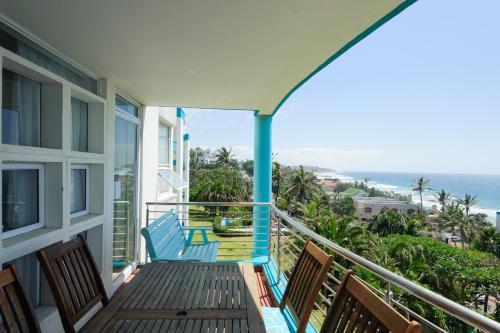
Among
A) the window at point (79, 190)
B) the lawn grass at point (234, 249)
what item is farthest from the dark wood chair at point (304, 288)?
the window at point (79, 190)

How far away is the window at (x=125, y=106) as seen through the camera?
12.8 feet

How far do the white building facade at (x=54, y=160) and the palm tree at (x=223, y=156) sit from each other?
4627 cm

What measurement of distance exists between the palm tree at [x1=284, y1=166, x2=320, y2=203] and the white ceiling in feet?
122

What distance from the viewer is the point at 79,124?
3082 millimetres

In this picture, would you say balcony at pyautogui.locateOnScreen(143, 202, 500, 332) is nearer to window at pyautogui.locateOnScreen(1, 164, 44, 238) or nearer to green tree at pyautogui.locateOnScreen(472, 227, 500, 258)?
window at pyautogui.locateOnScreen(1, 164, 44, 238)

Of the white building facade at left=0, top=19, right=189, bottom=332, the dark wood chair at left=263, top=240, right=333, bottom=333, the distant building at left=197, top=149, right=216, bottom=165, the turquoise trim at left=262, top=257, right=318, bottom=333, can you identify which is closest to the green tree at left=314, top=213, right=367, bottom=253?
the turquoise trim at left=262, top=257, right=318, bottom=333

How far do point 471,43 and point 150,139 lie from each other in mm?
90229

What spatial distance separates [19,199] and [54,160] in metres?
0.35

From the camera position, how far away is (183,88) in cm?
376

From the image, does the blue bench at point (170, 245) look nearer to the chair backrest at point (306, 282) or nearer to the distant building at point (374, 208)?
the chair backrest at point (306, 282)

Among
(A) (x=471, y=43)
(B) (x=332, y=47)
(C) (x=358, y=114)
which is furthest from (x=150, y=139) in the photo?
(C) (x=358, y=114)

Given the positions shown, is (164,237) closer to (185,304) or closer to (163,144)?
(185,304)

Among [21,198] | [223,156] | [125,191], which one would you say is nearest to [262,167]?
[125,191]

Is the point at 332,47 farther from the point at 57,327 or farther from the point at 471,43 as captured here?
the point at 471,43
